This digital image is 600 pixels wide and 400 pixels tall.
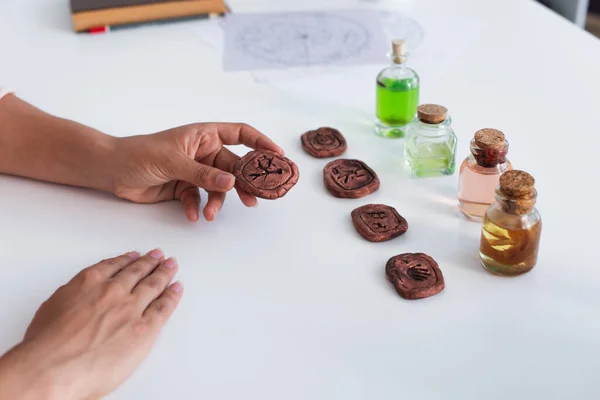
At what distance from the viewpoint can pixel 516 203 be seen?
0.89m

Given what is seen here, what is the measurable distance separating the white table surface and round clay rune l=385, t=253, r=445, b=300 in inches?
0.6

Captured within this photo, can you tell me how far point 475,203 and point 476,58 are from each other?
2.10ft

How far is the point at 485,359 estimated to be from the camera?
2.70 feet

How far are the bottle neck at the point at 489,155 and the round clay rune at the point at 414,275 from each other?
0.17 meters

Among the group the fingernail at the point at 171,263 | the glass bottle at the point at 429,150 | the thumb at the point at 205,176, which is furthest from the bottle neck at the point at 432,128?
the fingernail at the point at 171,263

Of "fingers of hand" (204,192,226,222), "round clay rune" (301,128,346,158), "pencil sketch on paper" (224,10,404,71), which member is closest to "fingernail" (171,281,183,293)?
"fingers of hand" (204,192,226,222)

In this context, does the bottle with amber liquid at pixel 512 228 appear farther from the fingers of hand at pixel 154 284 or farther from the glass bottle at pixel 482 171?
the fingers of hand at pixel 154 284

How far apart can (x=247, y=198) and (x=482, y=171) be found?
366 millimetres

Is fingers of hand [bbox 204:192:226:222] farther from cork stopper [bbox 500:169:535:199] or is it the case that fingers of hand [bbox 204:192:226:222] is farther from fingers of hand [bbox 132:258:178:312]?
cork stopper [bbox 500:169:535:199]

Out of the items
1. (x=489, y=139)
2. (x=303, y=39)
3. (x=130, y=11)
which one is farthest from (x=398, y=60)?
(x=130, y=11)

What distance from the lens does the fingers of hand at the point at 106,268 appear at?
929 mm

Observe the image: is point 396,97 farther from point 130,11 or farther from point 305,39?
point 130,11

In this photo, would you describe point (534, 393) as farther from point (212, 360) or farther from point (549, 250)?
point (212, 360)

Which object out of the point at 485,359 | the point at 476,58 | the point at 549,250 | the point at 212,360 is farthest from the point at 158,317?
the point at 476,58
